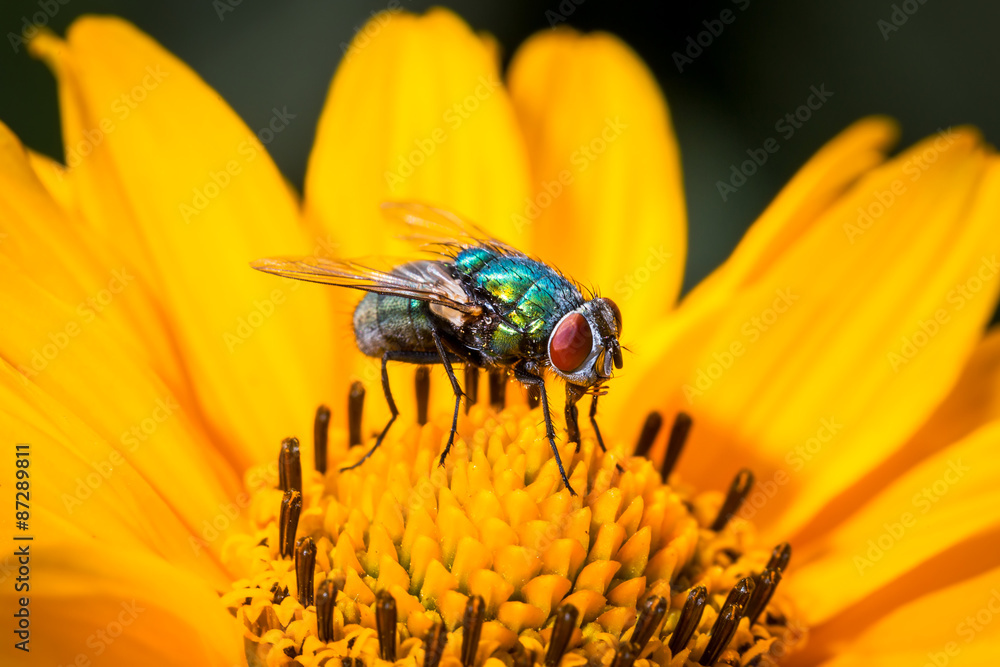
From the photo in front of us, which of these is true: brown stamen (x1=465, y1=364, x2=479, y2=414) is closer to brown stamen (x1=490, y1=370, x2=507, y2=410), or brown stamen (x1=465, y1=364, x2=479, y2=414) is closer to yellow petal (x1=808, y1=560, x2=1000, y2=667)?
brown stamen (x1=490, y1=370, x2=507, y2=410)

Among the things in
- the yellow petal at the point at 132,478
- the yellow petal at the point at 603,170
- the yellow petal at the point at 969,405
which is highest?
the yellow petal at the point at 969,405

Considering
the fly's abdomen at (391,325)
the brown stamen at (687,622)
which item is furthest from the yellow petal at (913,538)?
the fly's abdomen at (391,325)

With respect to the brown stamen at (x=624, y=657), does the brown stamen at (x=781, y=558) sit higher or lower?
higher

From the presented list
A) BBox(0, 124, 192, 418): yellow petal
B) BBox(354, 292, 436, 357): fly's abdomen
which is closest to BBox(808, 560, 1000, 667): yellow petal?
BBox(354, 292, 436, 357): fly's abdomen

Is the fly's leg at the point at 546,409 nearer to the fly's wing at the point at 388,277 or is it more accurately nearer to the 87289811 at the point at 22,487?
the fly's wing at the point at 388,277

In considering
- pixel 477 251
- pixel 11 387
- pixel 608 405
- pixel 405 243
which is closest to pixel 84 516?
pixel 11 387

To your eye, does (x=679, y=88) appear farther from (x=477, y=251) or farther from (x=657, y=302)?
(x=477, y=251)

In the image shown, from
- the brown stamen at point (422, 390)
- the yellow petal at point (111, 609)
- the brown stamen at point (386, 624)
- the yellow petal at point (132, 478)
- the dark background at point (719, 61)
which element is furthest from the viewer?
the dark background at point (719, 61)

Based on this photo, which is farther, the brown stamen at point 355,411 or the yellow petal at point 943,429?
the yellow petal at point 943,429
